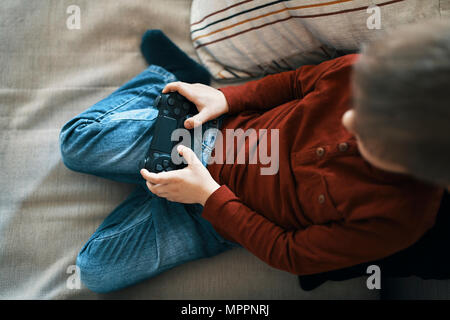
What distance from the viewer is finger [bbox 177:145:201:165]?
0.63 meters

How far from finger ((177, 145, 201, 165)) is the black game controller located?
23mm

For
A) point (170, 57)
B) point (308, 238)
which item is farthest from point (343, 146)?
point (170, 57)

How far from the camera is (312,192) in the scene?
1.85 ft

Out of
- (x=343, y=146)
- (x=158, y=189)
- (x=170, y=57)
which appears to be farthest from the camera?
(x=170, y=57)

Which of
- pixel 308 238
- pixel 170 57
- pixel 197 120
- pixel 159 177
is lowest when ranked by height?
pixel 308 238

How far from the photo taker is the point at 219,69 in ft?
2.61

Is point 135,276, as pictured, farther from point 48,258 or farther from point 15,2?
point 15,2

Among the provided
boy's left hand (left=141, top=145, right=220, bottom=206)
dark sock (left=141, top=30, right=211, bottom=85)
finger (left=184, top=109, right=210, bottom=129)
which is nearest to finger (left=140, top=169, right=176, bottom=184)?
boy's left hand (left=141, top=145, right=220, bottom=206)

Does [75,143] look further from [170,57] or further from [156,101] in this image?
→ [170,57]

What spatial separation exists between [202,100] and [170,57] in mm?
166

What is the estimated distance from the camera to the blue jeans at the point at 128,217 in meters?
0.65

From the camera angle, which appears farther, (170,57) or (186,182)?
(170,57)

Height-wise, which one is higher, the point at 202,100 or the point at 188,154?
the point at 202,100
